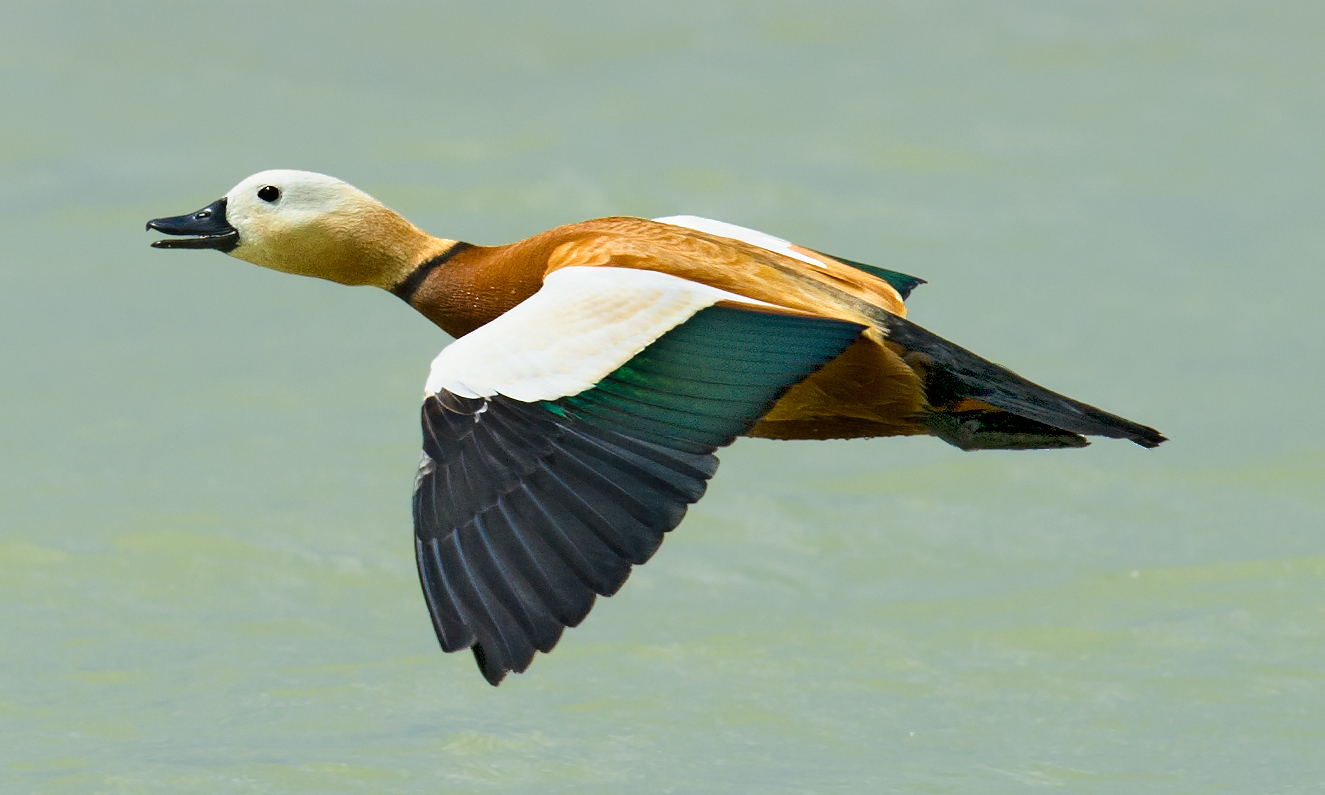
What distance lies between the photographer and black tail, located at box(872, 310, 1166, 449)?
5758mm

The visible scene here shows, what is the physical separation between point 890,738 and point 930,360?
4.62ft

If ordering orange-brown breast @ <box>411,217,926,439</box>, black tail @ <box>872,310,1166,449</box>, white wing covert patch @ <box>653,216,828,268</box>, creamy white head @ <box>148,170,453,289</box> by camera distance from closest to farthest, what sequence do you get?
1. black tail @ <box>872,310,1166,449</box>
2. orange-brown breast @ <box>411,217,926,439</box>
3. white wing covert patch @ <box>653,216,828,268</box>
4. creamy white head @ <box>148,170,453,289</box>

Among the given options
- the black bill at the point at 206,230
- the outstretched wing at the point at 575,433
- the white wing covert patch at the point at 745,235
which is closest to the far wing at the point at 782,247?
the white wing covert patch at the point at 745,235

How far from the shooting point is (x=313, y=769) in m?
6.48

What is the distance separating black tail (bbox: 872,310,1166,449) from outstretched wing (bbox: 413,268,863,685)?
0.35m

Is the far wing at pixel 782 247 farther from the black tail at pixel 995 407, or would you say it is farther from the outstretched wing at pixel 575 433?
the outstretched wing at pixel 575 433

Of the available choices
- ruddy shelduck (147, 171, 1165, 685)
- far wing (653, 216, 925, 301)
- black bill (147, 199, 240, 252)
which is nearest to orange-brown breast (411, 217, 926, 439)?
ruddy shelduck (147, 171, 1165, 685)

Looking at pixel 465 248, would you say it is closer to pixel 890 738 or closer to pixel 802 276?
pixel 802 276

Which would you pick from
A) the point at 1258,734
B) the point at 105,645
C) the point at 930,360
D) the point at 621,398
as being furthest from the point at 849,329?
the point at 105,645

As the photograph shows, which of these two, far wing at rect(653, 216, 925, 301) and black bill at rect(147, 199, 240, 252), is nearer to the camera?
far wing at rect(653, 216, 925, 301)

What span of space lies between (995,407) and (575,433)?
1.32 metres

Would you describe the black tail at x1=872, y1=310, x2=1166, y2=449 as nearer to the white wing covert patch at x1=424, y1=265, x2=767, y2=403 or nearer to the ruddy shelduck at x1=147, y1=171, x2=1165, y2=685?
the ruddy shelduck at x1=147, y1=171, x2=1165, y2=685

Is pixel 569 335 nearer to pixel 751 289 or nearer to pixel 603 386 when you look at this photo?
pixel 603 386

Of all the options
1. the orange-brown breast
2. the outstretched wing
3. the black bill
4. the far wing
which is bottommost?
the outstretched wing
